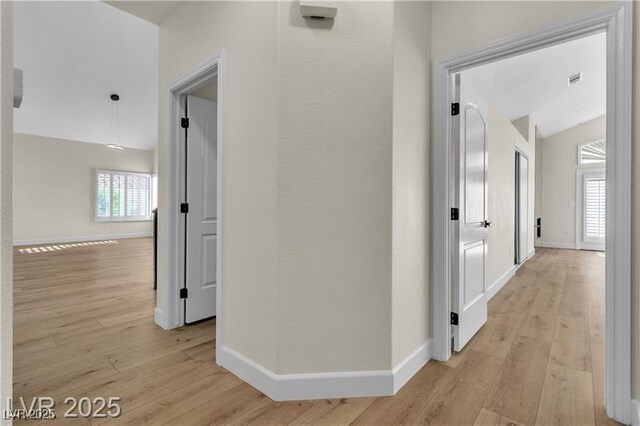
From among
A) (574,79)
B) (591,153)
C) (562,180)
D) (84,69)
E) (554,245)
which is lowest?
(554,245)

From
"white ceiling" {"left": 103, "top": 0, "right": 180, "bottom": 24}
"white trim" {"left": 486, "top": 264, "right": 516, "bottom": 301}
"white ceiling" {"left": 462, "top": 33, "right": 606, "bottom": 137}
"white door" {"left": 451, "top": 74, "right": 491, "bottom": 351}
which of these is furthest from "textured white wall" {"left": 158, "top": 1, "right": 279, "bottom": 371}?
"white trim" {"left": 486, "top": 264, "right": 516, "bottom": 301}

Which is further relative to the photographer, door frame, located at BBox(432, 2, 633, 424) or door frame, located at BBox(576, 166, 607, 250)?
door frame, located at BBox(576, 166, 607, 250)

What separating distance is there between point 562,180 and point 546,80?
475 centimetres

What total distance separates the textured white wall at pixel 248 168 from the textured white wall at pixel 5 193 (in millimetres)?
1000

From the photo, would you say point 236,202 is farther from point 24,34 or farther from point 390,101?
point 24,34

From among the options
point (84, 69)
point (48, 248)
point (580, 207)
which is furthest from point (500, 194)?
point (48, 248)

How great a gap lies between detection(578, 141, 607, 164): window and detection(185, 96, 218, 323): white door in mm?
9176

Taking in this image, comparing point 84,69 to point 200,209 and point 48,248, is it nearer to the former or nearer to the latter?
point 48,248

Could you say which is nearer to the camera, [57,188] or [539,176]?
[57,188]

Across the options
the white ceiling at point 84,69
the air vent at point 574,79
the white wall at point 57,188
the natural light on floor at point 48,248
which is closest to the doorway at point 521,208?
the air vent at point 574,79

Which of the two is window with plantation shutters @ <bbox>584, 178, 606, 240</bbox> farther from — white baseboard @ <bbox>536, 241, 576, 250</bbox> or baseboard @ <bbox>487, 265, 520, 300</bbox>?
baseboard @ <bbox>487, 265, 520, 300</bbox>

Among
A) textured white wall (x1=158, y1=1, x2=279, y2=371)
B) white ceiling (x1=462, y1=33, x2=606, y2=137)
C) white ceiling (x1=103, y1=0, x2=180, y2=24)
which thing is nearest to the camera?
textured white wall (x1=158, y1=1, x2=279, y2=371)

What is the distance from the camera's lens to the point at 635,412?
1.39 meters

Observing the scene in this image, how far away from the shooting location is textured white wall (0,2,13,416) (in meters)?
0.96
